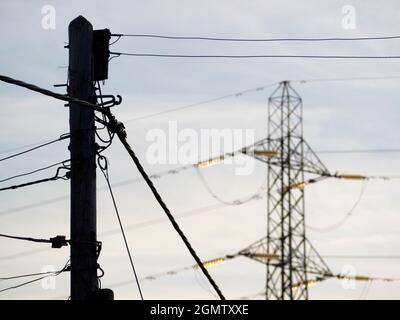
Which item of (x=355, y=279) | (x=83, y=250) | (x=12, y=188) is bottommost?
(x=355, y=279)

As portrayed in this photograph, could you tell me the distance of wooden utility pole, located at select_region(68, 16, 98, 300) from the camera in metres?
11.9

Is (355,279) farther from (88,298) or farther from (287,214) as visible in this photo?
(88,298)

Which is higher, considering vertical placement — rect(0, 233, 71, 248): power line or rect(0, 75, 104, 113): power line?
rect(0, 75, 104, 113): power line

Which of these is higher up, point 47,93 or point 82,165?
point 47,93

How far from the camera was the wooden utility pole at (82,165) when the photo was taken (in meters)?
11.9

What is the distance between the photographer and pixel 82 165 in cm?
1223

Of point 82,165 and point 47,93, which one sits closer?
point 47,93

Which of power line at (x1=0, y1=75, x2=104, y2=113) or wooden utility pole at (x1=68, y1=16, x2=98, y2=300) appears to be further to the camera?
wooden utility pole at (x1=68, y1=16, x2=98, y2=300)

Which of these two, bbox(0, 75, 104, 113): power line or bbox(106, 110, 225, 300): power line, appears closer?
bbox(0, 75, 104, 113): power line

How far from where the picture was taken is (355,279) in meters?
55.3
